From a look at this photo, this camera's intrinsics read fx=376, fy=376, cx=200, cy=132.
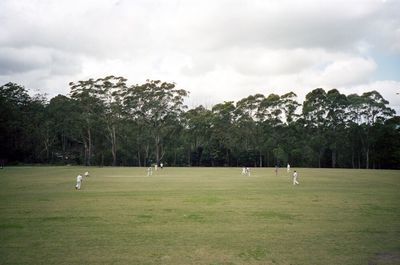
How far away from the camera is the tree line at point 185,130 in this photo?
79000mm

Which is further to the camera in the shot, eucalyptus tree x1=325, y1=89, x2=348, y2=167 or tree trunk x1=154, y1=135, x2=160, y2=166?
tree trunk x1=154, y1=135, x2=160, y2=166

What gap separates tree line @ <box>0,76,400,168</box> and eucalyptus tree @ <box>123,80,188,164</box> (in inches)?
8.9

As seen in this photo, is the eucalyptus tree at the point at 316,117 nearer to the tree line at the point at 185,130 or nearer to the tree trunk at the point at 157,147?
the tree line at the point at 185,130

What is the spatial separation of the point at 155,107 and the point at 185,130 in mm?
12327

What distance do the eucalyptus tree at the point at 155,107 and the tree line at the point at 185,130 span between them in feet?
0.75

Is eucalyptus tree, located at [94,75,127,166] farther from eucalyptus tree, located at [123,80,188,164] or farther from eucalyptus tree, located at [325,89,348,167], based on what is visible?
eucalyptus tree, located at [325,89,348,167]

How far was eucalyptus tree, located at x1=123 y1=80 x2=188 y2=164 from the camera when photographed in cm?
8475

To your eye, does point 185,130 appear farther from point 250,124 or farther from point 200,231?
point 200,231

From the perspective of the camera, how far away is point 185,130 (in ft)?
310

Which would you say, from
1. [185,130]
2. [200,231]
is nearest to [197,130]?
[185,130]

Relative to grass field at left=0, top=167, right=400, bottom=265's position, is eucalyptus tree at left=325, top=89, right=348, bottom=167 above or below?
above

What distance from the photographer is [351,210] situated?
17.7 metres

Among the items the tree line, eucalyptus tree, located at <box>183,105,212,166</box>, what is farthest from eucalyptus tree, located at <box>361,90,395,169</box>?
eucalyptus tree, located at <box>183,105,212,166</box>

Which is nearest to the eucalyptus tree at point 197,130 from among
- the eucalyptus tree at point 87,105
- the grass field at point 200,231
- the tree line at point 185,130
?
the tree line at point 185,130
